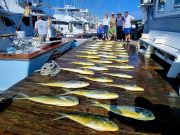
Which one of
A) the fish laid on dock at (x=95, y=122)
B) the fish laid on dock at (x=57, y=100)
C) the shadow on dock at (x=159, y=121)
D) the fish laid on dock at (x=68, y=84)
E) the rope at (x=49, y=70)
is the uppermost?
the rope at (x=49, y=70)

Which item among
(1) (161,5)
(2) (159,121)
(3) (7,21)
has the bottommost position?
(2) (159,121)

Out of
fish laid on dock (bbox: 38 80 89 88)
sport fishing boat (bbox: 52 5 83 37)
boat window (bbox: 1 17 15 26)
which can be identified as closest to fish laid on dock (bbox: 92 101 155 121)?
fish laid on dock (bbox: 38 80 89 88)

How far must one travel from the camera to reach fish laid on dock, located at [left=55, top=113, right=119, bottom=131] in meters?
2.51

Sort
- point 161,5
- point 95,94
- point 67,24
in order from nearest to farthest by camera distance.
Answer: point 95,94, point 161,5, point 67,24

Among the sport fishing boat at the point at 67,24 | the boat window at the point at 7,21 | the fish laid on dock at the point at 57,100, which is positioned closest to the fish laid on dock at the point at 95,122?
the fish laid on dock at the point at 57,100

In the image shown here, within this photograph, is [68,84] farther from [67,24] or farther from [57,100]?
[67,24]

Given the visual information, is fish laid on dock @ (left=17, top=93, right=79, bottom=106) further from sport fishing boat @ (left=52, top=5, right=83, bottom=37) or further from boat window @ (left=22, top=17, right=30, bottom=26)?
sport fishing boat @ (left=52, top=5, right=83, bottom=37)

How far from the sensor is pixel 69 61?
20.9ft

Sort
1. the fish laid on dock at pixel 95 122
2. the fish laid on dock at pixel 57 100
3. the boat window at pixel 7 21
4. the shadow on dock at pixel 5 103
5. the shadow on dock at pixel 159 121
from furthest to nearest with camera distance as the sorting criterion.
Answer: the boat window at pixel 7 21 → the fish laid on dock at pixel 57 100 → the shadow on dock at pixel 5 103 → the shadow on dock at pixel 159 121 → the fish laid on dock at pixel 95 122

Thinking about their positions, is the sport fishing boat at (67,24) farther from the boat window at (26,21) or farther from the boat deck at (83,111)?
the boat deck at (83,111)

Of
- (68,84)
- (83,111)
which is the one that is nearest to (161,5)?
(68,84)

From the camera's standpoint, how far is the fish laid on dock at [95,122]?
8.25 ft

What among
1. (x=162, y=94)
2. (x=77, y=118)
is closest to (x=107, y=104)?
(x=77, y=118)

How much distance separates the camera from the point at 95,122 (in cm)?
259
